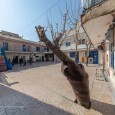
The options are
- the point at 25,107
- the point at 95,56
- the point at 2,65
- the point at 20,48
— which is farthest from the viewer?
the point at 20,48

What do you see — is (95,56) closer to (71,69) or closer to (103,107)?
(103,107)

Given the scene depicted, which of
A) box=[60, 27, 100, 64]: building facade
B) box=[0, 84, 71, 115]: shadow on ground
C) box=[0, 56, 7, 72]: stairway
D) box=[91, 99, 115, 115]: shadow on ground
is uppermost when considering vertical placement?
box=[60, 27, 100, 64]: building facade

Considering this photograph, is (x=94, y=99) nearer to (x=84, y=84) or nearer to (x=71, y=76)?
(x=84, y=84)

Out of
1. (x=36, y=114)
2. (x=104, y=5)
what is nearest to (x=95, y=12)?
(x=104, y=5)

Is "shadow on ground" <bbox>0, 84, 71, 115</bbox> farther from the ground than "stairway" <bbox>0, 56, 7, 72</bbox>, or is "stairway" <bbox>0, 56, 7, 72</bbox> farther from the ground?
"stairway" <bbox>0, 56, 7, 72</bbox>

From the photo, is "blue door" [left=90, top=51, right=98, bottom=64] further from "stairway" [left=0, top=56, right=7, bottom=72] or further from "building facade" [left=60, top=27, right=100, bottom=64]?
"stairway" [left=0, top=56, right=7, bottom=72]

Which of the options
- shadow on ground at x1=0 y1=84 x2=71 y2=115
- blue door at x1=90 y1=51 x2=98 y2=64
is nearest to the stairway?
shadow on ground at x1=0 y1=84 x2=71 y2=115

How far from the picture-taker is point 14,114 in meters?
3.96

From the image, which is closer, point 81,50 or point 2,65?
point 2,65

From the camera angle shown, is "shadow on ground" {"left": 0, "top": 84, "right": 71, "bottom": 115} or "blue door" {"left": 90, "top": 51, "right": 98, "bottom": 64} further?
"blue door" {"left": 90, "top": 51, "right": 98, "bottom": 64}

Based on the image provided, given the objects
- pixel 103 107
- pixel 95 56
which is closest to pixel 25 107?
pixel 103 107

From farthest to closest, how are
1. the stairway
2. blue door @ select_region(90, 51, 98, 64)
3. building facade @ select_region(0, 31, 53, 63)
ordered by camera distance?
1. building facade @ select_region(0, 31, 53, 63)
2. blue door @ select_region(90, 51, 98, 64)
3. the stairway

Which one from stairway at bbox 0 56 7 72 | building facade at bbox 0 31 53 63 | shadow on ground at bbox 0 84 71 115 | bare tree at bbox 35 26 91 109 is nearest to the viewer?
bare tree at bbox 35 26 91 109

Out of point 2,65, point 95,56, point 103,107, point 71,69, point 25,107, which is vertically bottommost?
point 25,107
